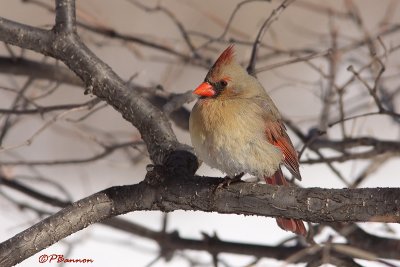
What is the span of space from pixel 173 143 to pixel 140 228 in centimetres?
106

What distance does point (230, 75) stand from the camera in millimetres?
2500

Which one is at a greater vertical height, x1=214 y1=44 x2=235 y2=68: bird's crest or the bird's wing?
x1=214 y1=44 x2=235 y2=68: bird's crest

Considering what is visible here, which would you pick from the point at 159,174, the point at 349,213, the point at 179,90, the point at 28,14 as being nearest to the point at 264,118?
the point at 159,174

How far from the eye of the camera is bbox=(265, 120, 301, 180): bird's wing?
7.79 feet

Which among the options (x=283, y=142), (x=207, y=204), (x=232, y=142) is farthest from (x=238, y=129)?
(x=207, y=204)

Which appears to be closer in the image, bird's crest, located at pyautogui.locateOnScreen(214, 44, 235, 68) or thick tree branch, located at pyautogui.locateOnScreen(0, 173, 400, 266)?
thick tree branch, located at pyautogui.locateOnScreen(0, 173, 400, 266)

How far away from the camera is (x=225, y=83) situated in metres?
2.51

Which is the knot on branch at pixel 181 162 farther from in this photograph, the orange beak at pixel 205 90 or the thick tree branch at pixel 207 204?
the orange beak at pixel 205 90

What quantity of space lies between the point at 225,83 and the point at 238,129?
10.3 inches

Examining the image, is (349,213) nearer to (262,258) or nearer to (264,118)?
(264,118)

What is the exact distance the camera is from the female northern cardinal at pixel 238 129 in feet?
7.47

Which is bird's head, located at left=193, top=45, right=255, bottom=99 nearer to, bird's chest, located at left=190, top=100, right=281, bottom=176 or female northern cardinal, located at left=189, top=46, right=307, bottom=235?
female northern cardinal, located at left=189, top=46, right=307, bottom=235

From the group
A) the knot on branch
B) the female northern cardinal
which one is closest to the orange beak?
the female northern cardinal

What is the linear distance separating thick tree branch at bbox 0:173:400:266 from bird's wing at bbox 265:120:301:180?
406mm
